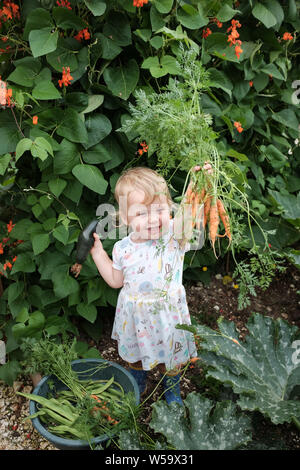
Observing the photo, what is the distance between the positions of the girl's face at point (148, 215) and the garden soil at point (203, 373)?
0.51 metres

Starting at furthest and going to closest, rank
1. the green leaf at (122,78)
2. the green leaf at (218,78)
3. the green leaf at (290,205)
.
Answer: the green leaf at (290,205), the green leaf at (218,78), the green leaf at (122,78)

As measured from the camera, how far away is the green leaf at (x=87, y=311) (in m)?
1.88

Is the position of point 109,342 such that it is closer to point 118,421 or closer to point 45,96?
point 118,421

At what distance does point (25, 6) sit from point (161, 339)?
1337 millimetres

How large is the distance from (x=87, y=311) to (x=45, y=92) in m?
0.95

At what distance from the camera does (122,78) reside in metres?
1.62

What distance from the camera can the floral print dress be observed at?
4.67 feet

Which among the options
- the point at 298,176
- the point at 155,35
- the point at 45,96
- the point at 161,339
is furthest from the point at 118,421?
the point at 298,176

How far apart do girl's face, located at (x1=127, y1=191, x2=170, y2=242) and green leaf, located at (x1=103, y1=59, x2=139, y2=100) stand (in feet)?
1.56

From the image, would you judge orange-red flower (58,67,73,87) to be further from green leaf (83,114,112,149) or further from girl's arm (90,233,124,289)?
girl's arm (90,233,124,289)

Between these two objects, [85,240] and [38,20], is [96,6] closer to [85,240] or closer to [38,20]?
[38,20]

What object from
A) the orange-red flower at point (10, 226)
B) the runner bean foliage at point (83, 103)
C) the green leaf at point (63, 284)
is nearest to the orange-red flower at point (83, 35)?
the runner bean foliage at point (83, 103)

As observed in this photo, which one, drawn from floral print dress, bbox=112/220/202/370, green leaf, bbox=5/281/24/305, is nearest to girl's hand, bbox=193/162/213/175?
floral print dress, bbox=112/220/202/370

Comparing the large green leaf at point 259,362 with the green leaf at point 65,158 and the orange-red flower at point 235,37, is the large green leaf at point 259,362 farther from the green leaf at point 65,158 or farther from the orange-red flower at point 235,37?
the orange-red flower at point 235,37
